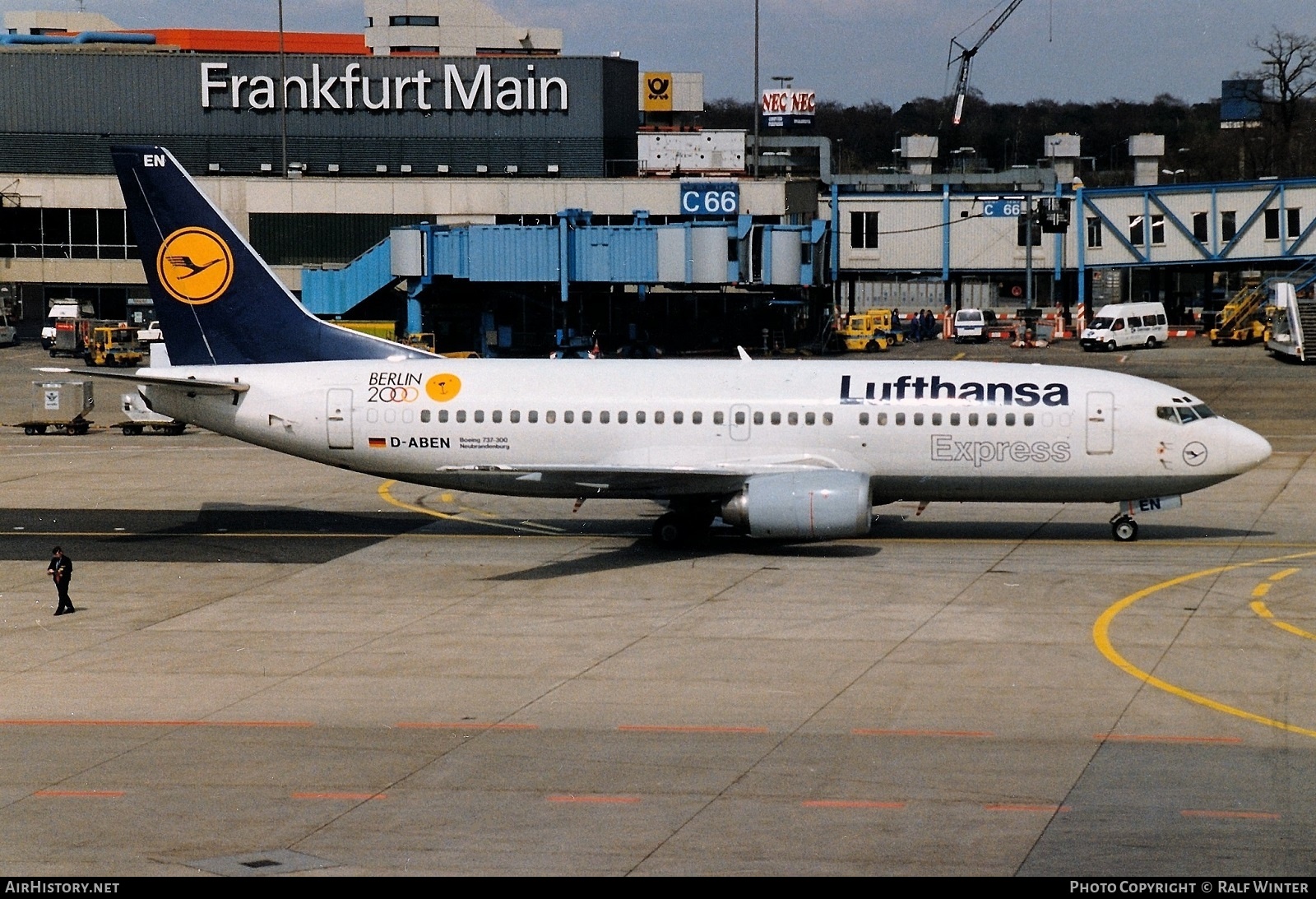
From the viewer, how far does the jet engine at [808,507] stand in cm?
3681

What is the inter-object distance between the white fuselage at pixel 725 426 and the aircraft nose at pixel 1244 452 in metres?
0.05

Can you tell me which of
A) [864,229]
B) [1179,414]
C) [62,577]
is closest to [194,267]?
[62,577]

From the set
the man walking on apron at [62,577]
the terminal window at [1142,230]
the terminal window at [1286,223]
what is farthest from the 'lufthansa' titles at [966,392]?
the terminal window at [1286,223]

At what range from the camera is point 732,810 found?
66.1 ft

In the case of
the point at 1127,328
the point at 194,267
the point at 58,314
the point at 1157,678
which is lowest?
the point at 1157,678

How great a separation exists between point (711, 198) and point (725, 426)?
6437cm

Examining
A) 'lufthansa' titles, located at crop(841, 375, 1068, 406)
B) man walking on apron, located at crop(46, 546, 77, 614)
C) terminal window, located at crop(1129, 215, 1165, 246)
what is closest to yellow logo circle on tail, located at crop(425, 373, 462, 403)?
'lufthansa' titles, located at crop(841, 375, 1068, 406)

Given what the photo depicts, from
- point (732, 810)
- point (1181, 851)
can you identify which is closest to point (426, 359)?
point (732, 810)

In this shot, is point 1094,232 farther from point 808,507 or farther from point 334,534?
point 334,534

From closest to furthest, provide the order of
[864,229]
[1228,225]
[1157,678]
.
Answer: [1157,678] < [1228,225] < [864,229]

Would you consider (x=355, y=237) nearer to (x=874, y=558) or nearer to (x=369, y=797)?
(x=874, y=558)

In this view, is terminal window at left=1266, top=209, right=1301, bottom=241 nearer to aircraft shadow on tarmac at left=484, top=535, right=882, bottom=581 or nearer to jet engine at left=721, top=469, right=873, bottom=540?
aircraft shadow on tarmac at left=484, top=535, right=882, bottom=581

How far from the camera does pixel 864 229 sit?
111562mm

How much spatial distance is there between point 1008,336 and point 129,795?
312 ft
